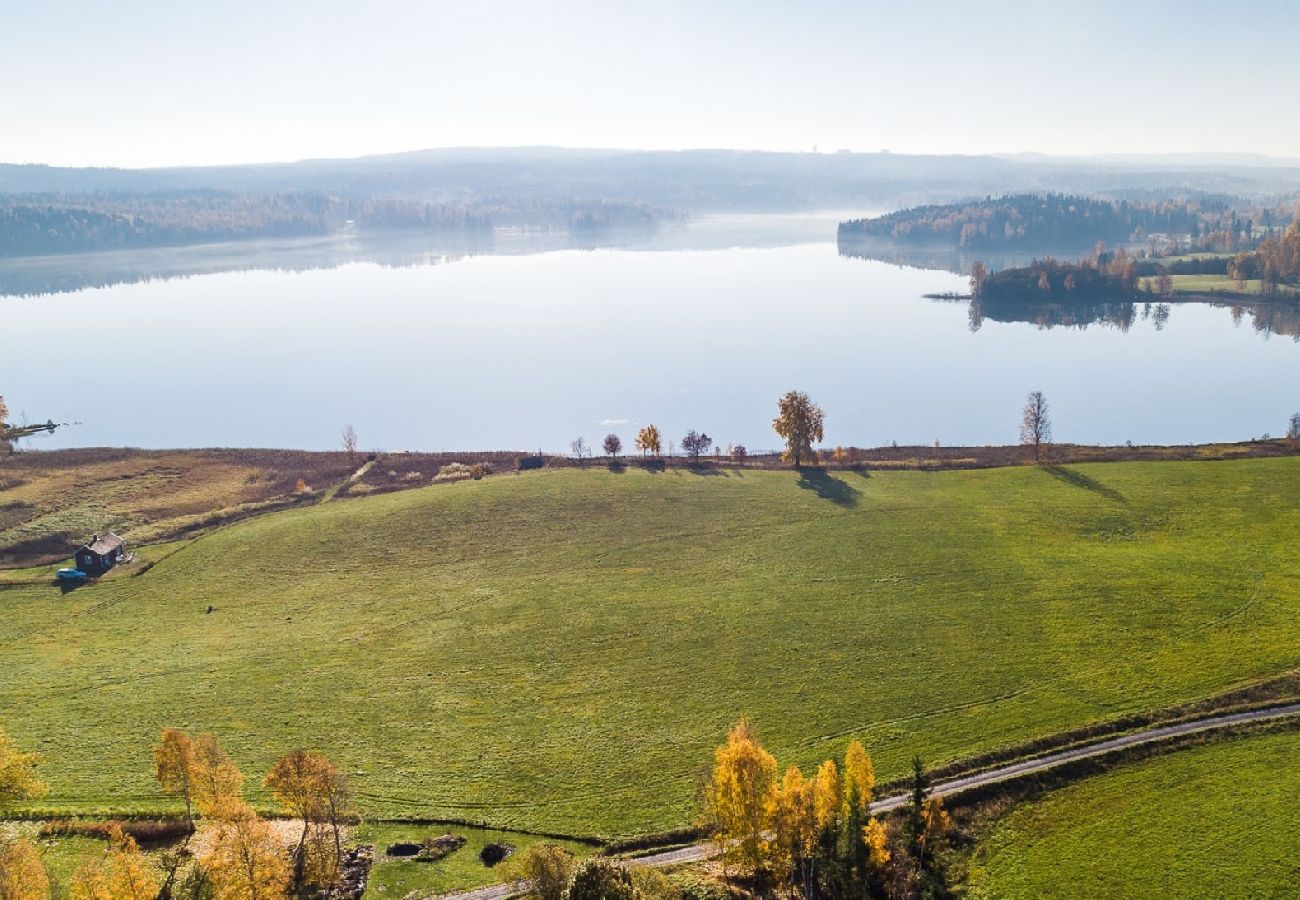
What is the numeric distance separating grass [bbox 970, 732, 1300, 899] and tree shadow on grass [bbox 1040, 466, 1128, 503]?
1484 inches

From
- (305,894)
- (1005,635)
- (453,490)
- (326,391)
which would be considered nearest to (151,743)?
(305,894)

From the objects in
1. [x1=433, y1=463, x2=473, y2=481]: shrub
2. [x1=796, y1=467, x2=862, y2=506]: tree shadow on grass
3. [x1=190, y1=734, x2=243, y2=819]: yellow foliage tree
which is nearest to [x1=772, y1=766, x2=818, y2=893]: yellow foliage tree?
[x1=190, y1=734, x2=243, y2=819]: yellow foliage tree

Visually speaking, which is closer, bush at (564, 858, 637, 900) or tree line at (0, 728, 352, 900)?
bush at (564, 858, 637, 900)

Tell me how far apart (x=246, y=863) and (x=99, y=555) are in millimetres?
49997

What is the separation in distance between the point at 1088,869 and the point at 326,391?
148 m

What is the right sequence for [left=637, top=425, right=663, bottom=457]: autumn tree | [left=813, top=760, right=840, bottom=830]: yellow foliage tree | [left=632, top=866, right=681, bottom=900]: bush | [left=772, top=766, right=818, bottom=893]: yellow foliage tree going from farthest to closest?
[left=637, top=425, right=663, bottom=457]: autumn tree
[left=813, top=760, right=840, bottom=830]: yellow foliage tree
[left=772, top=766, right=818, bottom=893]: yellow foliage tree
[left=632, top=866, right=681, bottom=900]: bush

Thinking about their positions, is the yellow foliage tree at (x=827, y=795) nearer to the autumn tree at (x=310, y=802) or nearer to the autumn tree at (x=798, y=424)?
the autumn tree at (x=310, y=802)

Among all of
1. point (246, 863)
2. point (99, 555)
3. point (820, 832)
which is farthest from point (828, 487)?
point (99, 555)

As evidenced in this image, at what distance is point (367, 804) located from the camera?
4044 centimetres

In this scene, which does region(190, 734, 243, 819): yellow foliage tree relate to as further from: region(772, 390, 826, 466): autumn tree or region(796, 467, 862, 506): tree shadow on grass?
region(772, 390, 826, 466): autumn tree

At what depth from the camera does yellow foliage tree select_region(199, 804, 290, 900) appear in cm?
3041

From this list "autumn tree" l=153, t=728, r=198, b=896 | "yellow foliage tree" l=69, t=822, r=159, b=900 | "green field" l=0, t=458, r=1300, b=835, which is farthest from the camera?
"green field" l=0, t=458, r=1300, b=835

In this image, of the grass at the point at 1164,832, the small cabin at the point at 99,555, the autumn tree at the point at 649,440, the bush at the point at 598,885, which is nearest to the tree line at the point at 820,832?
the grass at the point at 1164,832

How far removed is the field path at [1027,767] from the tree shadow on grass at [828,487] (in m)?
37.8
